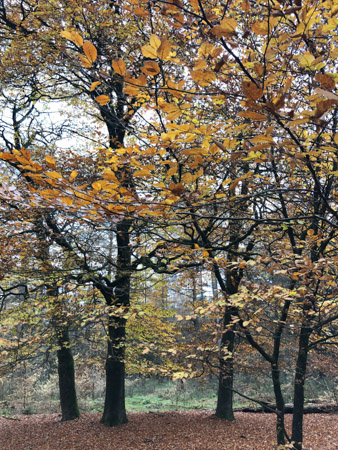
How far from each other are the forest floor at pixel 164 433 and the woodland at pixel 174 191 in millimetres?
153

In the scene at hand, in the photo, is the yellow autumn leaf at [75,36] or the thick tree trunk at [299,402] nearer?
the yellow autumn leaf at [75,36]

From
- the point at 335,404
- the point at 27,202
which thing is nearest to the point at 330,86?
the point at 27,202

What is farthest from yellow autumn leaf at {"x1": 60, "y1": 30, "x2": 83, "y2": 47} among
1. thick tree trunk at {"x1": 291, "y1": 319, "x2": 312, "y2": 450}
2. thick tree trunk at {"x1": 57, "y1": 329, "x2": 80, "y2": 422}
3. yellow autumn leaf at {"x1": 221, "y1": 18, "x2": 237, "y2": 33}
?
thick tree trunk at {"x1": 57, "y1": 329, "x2": 80, "y2": 422}

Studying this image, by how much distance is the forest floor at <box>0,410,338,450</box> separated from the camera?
652 cm

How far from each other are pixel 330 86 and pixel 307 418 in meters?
11.0

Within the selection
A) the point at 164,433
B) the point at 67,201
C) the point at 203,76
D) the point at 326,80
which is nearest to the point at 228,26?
the point at 203,76

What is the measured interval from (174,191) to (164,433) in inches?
316

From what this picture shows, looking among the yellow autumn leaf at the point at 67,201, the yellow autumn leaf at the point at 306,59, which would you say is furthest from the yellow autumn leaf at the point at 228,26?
the yellow autumn leaf at the point at 67,201

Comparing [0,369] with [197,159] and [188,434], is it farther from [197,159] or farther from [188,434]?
[197,159]

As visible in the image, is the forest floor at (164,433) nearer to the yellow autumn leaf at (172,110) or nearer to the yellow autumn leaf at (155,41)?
the yellow autumn leaf at (172,110)

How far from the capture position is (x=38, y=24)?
5285 mm

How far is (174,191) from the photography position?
1402 millimetres

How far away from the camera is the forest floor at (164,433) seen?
652 centimetres

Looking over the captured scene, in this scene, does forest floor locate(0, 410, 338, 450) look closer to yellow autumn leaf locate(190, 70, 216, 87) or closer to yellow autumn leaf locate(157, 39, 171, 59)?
yellow autumn leaf locate(190, 70, 216, 87)
